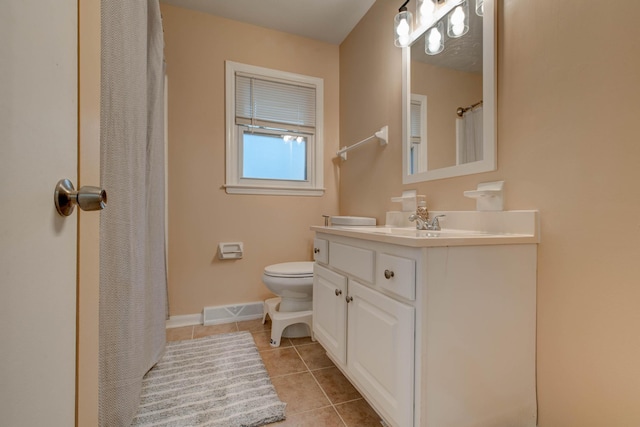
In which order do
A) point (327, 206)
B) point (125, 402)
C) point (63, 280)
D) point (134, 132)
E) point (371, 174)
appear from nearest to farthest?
point (63, 280), point (125, 402), point (134, 132), point (371, 174), point (327, 206)

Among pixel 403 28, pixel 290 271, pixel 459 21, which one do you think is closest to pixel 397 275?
pixel 290 271

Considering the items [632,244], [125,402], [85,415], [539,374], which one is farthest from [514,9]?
[125,402]

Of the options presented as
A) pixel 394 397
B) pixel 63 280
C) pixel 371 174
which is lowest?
pixel 394 397

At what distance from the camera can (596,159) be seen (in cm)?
85

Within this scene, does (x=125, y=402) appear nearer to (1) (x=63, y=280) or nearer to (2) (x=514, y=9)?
(1) (x=63, y=280)

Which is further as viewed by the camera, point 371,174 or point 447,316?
point 371,174

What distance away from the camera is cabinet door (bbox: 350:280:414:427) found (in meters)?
0.86

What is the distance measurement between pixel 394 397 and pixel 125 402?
39.0 inches

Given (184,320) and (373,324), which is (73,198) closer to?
(373,324)

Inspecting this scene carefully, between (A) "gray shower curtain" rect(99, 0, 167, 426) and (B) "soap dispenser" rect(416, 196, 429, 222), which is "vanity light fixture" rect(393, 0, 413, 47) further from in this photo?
(A) "gray shower curtain" rect(99, 0, 167, 426)

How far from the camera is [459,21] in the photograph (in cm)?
132

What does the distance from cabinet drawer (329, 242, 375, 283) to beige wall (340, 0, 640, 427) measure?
0.60 metres

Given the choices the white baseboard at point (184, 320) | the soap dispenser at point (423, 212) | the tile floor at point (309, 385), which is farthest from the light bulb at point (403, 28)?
the white baseboard at point (184, 320)

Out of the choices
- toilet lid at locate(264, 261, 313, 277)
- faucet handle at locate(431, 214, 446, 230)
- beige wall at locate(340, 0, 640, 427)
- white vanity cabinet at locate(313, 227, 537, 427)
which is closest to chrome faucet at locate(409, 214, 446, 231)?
faucet handle at locate(431, 214, 446, 230)
